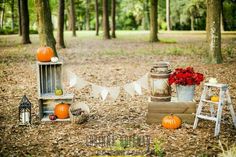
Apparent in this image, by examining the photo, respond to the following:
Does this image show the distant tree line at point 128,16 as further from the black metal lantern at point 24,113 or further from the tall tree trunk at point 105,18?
the black metal lantern at point 24,113

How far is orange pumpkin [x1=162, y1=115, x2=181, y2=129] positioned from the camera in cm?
736

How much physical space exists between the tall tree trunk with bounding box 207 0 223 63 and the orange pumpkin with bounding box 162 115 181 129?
8650mm

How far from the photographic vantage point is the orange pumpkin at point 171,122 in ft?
24.1

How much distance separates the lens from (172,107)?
7.76m

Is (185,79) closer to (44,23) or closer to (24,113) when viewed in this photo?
(24,113)

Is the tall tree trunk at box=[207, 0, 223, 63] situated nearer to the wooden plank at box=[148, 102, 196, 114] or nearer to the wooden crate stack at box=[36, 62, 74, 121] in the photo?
the wooden plank at box=[148, 102, 196, 114]

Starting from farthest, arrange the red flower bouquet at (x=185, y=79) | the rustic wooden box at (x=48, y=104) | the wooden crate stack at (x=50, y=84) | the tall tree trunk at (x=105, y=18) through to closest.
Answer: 1. the tall tree trunk at (x=105, y=18)
2. the wooden crate stack at (x=50, y=84)
3. the rustic wooden box at (x=48, y=104)
4. the red flower bouquet at (x=185, y=79)

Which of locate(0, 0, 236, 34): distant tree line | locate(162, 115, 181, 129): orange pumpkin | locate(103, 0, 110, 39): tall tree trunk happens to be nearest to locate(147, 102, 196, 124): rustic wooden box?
locate(162, 115, 181, 129): orange pumpkin

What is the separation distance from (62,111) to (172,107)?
2.42m

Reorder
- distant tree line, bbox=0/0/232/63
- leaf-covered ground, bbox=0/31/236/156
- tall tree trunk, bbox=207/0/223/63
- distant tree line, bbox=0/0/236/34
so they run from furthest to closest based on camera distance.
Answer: distant tree line, bbox=0/0/236/34, distant tree line, bbox=0/0/232/63, tall tree trunk, bbox=207/0/223/63, leaf-covered ground, bbox=0/31/236/156

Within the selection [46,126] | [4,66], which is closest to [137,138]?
[46,126]

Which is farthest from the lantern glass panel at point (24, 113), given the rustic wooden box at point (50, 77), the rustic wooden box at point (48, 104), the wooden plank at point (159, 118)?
the wooden plank at point (159, 118)

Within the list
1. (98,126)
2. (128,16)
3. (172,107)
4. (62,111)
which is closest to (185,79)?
(172,107)

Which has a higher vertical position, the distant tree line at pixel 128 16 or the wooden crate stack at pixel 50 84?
the distant tree line at pixel 128 16
